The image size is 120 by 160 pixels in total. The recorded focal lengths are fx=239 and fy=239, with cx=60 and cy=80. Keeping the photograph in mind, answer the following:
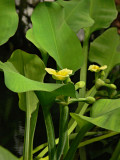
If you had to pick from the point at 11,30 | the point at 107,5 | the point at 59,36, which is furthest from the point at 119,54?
the point at 11,30

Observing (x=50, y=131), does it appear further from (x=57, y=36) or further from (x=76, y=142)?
(x=57, y=36)

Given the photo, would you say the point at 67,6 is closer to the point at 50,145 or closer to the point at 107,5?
the point at 107,5

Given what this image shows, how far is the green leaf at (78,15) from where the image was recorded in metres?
0.65

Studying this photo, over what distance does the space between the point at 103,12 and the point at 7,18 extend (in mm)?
328

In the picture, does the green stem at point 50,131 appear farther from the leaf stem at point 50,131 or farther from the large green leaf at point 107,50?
the large green leaf at point 107,50

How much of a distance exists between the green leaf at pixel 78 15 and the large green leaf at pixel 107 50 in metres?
0.12

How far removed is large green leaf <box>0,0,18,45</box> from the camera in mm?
529

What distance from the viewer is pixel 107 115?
41 cm

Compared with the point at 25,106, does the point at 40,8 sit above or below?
above

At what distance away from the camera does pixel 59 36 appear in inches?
22.5

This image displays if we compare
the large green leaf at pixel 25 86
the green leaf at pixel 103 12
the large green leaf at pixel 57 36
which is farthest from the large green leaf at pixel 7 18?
the green leaf at pixel 103 12

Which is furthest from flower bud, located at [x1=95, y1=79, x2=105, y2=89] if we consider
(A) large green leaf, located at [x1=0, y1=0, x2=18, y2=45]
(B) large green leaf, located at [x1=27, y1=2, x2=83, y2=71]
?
(A) large green leaf, located at [x1=0, y1=0, x2=18, y2=45]

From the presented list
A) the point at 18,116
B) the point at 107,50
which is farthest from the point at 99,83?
the point at 18,116

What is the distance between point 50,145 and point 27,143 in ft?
0.22
